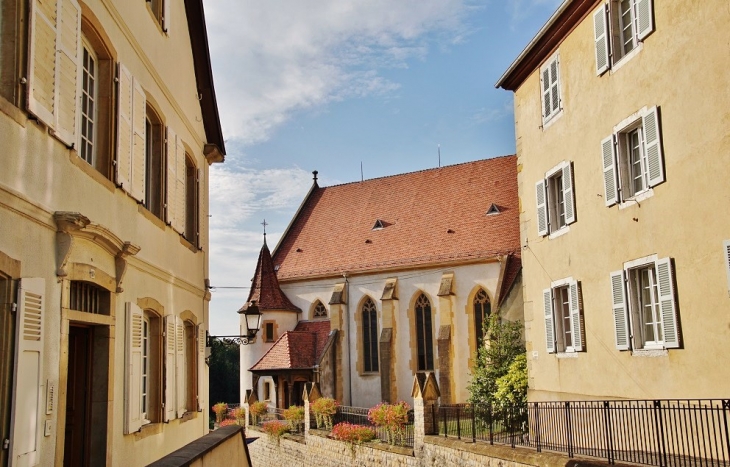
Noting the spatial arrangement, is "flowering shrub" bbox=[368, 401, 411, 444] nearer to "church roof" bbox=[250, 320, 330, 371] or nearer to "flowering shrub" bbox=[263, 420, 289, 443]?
"flowering shrub" bbox=[263, 420, 289, 443]

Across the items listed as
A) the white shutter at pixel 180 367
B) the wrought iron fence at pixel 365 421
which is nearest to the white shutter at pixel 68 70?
the white shutter at pixel 180 367

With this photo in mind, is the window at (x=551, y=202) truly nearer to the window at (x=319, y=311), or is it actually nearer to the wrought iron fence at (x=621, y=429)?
the wrought iron fence at (x=621, y=429)

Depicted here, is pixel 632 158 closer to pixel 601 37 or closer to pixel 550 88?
pixel 601 37

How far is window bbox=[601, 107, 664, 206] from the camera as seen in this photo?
1284cm

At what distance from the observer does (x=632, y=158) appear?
45.9 feet

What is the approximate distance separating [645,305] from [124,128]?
9.24m

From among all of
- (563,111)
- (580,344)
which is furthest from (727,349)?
(563,111)

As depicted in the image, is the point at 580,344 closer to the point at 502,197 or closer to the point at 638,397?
the point at 638,397

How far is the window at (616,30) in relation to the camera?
13.5 meters

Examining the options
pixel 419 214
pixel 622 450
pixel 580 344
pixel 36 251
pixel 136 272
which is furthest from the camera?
pixel 419 214

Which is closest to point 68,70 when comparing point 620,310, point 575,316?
point 620,310

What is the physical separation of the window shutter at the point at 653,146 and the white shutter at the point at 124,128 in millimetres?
8264

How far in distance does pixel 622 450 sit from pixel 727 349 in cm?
302

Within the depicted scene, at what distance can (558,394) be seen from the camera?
16.7m
